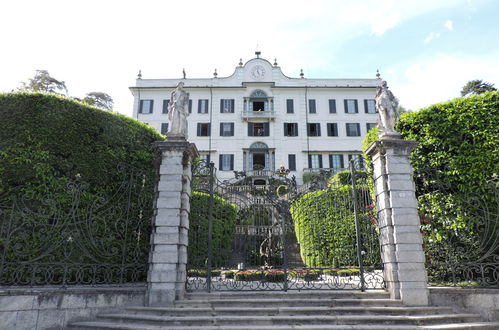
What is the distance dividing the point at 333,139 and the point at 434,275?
26.4 metres

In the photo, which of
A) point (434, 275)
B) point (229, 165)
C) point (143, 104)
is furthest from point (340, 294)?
point (143, 104)

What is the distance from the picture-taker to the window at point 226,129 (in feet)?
111

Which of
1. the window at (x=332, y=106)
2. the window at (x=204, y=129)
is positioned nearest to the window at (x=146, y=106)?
the window at (x=204, y=129)

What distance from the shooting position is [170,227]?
7.55m

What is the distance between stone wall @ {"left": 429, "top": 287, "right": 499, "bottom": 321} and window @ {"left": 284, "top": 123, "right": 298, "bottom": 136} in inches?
1079

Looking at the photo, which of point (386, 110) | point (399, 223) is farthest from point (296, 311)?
point (386, 110)

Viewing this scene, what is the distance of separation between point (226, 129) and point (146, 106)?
915cm

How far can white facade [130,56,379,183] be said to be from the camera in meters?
33.3

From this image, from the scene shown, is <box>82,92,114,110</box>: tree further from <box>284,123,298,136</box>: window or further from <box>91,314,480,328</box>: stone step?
<box>91,314,480,328</box>: stone step

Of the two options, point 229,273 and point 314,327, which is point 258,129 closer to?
point 229,273

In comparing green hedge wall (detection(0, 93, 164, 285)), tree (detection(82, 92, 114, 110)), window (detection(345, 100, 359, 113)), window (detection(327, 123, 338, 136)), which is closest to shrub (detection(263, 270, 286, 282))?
green hedge wall (detection(0, 93, 164, 285))

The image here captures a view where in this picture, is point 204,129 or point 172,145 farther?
point 204,129

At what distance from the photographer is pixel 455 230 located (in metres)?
8.10

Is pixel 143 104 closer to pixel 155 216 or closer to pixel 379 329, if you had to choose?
pixel 155 216
